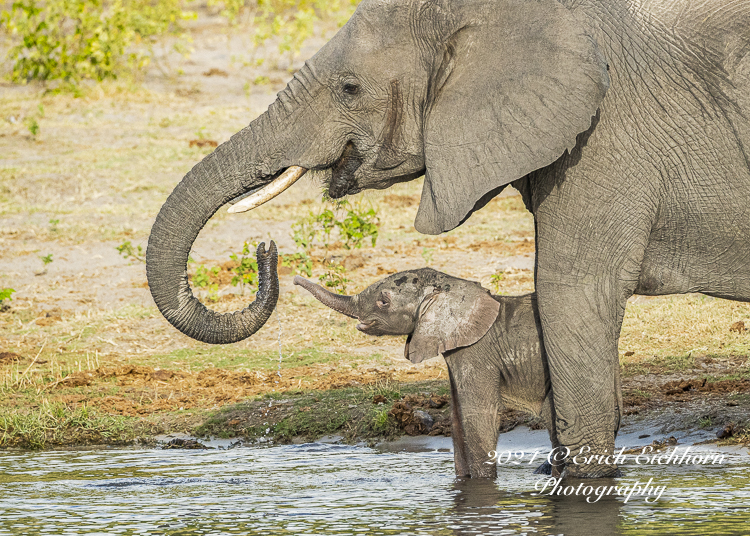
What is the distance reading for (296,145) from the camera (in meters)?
5.27

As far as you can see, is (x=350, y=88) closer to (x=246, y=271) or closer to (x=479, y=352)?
(x=479, y=352)

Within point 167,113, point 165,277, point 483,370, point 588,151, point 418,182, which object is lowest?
point 483,370

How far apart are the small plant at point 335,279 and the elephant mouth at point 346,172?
460 cm

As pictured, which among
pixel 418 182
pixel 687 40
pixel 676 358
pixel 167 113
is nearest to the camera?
pixel 687 40

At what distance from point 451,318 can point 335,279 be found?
463 cm

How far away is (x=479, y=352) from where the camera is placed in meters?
6.07

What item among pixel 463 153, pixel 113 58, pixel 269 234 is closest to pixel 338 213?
pixel 269 234

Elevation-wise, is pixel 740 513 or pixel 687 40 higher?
pixel 687 40

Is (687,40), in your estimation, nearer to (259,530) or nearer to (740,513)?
(740,513)

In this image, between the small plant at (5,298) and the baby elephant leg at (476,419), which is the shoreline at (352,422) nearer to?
the baby elephant leg at (476,419)

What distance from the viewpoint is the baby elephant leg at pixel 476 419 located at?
236 inches

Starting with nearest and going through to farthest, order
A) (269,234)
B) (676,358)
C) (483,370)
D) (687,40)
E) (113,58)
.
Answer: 1. (687,40)
2. (483,370)
3. (676,358)
4. (269,234)
5. (113,58)

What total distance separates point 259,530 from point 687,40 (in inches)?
115

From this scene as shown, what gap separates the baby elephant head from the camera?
6.07m
